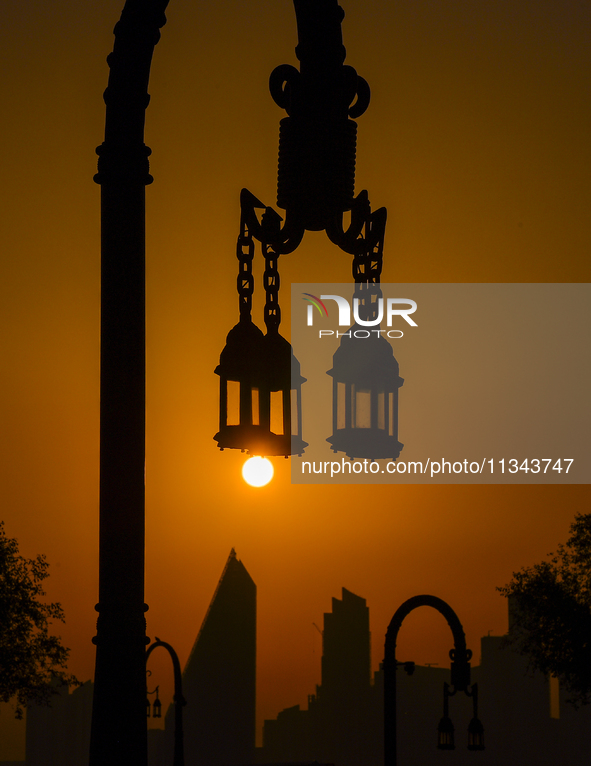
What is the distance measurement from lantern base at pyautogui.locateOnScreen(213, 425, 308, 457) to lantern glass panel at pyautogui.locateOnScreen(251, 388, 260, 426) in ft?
0.11

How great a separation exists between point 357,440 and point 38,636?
27.5 meters

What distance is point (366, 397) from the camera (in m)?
3.84

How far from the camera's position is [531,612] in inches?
1265

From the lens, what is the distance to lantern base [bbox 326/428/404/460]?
377cm

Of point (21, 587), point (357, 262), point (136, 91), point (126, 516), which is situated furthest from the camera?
point (21, 587)

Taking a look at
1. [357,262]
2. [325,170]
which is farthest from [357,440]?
[325,170]

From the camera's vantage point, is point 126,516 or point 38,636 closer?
point 126,516

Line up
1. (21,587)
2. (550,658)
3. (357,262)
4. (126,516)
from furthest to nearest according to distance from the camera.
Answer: (550,658) → (21,587) → (357,262) → (126,516)

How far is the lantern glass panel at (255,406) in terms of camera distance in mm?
3588

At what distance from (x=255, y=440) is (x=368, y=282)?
905mm

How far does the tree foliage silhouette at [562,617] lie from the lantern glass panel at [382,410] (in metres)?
29.3

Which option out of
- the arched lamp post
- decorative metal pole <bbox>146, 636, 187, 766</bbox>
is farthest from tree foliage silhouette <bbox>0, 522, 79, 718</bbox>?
the arched lamp post

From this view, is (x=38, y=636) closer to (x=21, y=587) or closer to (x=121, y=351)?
(x=21, y=587)

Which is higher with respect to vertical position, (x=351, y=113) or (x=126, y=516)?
(x=351, y=113)
